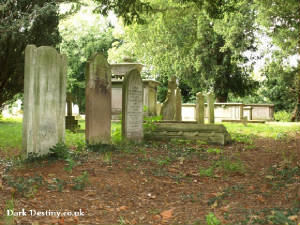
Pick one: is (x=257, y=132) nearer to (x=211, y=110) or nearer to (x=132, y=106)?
(x=211, y=110)

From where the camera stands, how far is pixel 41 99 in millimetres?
6105

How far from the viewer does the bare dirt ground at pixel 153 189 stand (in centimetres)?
360

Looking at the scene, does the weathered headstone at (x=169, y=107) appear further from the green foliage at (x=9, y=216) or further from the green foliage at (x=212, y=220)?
the green foliage at (x=212, y=220)

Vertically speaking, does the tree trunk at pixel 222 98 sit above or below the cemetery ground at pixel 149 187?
above

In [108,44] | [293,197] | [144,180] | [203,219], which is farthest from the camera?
[108,44]

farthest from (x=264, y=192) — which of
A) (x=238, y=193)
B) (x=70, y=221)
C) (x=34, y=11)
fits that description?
(x=34, y=11)

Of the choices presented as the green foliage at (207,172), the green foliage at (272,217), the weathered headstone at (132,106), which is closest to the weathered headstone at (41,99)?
the weathered headstone at (132,106)

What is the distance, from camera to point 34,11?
9.54 meters

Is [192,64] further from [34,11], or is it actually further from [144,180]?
[144,180]

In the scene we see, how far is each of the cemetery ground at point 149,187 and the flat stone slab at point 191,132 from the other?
148 centimetres

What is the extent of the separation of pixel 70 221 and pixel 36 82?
3.39m

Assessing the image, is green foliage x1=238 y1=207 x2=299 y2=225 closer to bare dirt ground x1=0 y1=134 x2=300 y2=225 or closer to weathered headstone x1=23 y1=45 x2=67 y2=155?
bare dirt ground x1=0 y1=134 x2=300 y2=225

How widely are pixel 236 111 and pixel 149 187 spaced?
17.4m

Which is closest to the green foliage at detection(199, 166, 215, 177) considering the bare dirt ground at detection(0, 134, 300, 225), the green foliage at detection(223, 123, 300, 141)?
the bare dirt ground at detection(0, 134, 300, 225)
